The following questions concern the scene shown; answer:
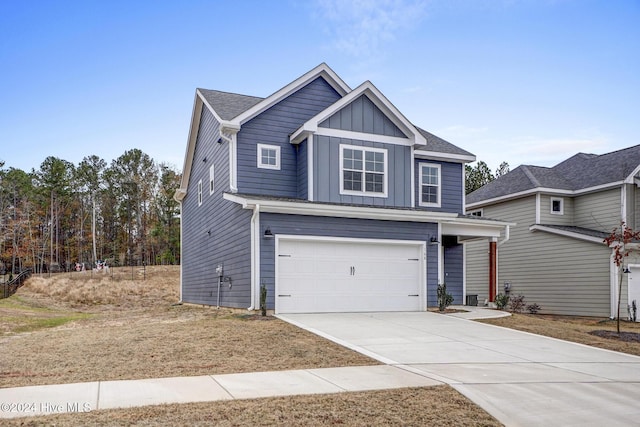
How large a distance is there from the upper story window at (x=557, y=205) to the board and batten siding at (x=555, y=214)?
63 millimetres

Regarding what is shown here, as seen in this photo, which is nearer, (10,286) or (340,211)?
(340,211)

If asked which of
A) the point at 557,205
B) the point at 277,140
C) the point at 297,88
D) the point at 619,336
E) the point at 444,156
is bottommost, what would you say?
the point at 619,336

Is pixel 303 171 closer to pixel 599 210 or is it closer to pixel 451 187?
pixel 451 187

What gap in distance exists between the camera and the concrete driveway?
21.0 feet

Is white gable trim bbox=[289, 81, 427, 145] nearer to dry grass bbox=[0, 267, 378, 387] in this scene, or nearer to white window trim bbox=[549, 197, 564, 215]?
dry grass bbox=[0, 267, 378, 387]

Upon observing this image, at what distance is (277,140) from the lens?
17.0 m

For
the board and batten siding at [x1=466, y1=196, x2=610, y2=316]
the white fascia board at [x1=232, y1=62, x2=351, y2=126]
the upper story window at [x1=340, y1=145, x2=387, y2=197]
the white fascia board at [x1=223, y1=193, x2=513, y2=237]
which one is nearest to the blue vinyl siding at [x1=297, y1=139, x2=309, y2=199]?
the upper story window at [x1=340, y1=145, x2=387, y2=197]

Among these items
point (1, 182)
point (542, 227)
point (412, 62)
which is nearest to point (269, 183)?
point (412, 62)

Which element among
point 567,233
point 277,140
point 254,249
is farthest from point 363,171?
point 567,233

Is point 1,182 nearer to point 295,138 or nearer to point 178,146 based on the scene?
point 178,146

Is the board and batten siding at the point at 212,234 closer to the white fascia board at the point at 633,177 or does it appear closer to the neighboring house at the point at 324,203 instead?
the neighboring house at the point at 324,203

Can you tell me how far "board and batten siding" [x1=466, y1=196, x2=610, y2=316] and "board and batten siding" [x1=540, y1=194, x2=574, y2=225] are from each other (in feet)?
1.34

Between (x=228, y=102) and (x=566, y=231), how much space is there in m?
14.3

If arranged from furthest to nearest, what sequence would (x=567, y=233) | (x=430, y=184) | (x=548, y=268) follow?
(x=548, y=268) < (x=567, y=233) < (x=430, y=184)
